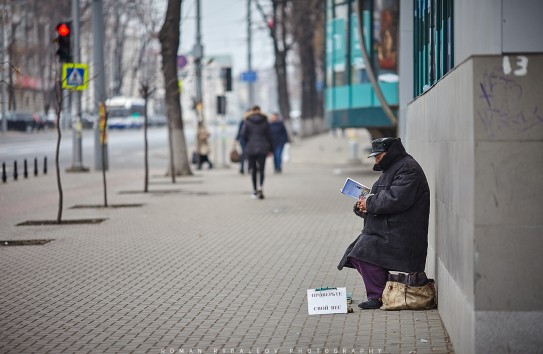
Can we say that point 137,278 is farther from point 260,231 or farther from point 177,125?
point 177,125

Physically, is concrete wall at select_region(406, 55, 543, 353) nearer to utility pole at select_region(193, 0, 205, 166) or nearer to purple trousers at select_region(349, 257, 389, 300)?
purple trousers at select_region(349, 257, 389, 300)

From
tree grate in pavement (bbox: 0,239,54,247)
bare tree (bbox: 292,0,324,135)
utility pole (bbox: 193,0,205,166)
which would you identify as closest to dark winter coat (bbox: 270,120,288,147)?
utility pole (bbox: 193,0,205,166)

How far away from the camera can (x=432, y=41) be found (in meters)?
10.9

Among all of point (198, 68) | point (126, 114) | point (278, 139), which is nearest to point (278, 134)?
point (278, 139)

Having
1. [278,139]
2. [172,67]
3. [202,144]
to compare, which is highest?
[172,67]

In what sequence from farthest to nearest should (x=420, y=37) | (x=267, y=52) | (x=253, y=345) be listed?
(x=267, y=52)
(x=420, y=37)
(x=253, y=345)

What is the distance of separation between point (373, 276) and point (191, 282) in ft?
7.95

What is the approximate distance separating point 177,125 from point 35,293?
20637 millimetres

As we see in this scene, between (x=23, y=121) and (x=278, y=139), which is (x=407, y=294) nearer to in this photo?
(x=278, y=139)

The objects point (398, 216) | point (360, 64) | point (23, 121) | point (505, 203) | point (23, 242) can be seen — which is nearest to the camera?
point (505, 203)

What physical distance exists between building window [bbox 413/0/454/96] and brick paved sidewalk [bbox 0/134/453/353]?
80.2 inches

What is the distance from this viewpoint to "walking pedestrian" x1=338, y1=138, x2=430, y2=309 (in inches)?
348

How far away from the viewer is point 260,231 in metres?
16.2

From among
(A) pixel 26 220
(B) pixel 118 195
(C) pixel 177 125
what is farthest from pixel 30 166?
(A) pixel 26 220
